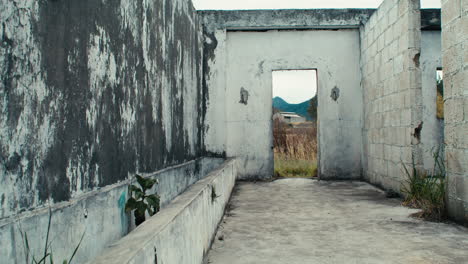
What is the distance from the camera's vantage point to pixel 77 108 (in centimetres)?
275

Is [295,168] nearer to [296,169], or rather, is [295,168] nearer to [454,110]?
[296,169]

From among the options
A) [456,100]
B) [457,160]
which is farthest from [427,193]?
[456,100]

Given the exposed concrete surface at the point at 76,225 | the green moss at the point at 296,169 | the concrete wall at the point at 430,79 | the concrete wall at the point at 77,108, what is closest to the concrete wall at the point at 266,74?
the green moss at the point at 296,169

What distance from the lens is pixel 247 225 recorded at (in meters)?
4.03

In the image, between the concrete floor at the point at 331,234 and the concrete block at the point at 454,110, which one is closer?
the concrete floor at the point at 331,234

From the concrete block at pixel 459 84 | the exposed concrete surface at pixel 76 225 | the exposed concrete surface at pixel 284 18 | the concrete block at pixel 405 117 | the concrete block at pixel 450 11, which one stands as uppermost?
the exposed concrete surface at pixel 284 18

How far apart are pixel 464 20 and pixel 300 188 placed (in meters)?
3.75

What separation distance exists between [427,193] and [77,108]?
3.72 meters

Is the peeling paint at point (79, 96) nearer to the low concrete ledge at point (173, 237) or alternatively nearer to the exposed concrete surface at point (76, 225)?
the exposed concrete surface at point (76, 225)

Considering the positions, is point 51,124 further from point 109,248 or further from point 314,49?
point 314,49


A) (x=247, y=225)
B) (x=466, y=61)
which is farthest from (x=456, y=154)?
(x=247, y=225)

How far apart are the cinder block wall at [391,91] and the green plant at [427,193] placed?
0.22 m

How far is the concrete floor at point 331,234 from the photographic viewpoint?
9.77ft

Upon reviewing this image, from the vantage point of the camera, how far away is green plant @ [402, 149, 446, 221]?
4.20 meters
